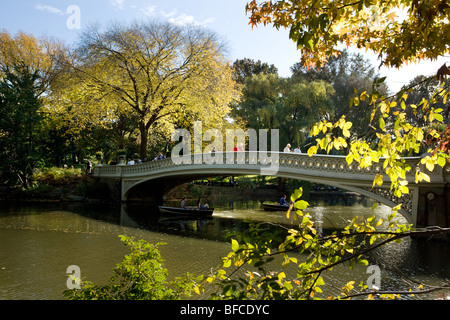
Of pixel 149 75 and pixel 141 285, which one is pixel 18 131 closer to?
pixel 149 75

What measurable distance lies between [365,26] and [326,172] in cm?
1000

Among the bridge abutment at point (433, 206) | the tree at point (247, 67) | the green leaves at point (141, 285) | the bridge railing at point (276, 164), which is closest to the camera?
the green leaves at point (141, 285)

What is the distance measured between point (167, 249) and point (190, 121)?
12589 mm

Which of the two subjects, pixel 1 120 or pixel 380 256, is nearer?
pixel 380 256

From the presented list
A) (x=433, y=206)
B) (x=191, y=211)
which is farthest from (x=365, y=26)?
(x=191, y=211)

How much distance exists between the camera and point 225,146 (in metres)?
23.4

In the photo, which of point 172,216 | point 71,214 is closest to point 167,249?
point 172,216

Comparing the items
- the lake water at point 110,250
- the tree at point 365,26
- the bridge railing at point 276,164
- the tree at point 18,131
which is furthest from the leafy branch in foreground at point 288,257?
the tree at point 18,131

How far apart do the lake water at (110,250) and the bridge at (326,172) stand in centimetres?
110

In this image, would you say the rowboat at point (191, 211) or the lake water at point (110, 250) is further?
the rowboat at point (191, 211)

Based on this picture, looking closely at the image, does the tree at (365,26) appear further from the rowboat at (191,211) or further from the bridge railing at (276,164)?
the rowboat at (191,211)

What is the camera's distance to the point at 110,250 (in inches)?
385

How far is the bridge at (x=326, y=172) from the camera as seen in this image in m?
10.9
